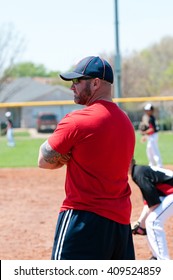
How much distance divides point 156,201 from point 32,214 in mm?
4262

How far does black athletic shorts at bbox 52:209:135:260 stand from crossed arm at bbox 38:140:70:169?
31cm

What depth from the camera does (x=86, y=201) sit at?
3.89 metres

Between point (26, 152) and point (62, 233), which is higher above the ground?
point (62, 233)

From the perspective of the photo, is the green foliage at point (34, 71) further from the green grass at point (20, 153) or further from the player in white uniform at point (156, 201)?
the player in white uniform at point (156, 201)

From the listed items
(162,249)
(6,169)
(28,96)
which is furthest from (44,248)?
(28,96)

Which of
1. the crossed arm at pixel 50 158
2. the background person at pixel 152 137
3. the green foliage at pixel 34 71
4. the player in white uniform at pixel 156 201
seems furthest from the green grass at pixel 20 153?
the green foliage at pixel 34 71

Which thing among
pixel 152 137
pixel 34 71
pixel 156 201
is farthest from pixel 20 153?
pixel 34 71

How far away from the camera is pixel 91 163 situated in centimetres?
389

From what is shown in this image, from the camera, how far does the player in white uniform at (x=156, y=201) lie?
658cm

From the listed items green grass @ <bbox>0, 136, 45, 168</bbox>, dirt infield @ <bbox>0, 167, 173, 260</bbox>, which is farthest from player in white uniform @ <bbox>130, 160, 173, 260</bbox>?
green grass @ <bbox>0, 136, 45, 168</bbox>

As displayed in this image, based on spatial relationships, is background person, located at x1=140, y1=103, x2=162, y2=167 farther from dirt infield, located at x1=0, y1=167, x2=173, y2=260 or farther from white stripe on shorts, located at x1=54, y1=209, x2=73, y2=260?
white stripe on shorts, located at x1=54, y1=209, x2=73, y2=260

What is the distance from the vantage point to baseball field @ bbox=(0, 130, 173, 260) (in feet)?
25.8

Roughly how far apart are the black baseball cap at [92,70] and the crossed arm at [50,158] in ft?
1.53

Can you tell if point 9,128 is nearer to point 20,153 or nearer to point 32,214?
point 20,153
